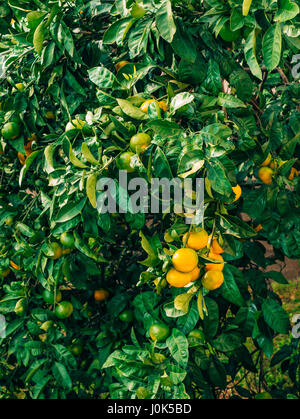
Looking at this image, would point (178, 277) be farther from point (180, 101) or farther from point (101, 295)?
point (101, 295)

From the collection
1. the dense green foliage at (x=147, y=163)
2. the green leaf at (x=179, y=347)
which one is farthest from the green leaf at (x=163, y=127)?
the green leaf at (x=179, y=347)

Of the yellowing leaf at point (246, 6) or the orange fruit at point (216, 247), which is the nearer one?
the yellowing leaf at point (246, 6)

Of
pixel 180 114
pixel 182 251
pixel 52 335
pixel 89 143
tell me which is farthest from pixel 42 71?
pixel 52 335

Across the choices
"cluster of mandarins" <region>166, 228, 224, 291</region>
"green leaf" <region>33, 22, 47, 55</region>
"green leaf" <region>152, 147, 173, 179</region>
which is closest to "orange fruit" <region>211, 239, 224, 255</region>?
"cluster of mandarins" <region>166, 228, 224, 291</region>

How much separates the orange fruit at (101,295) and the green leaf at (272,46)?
1304 mm

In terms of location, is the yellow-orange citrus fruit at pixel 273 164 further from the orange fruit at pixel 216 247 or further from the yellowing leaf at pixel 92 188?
the yellowing leaf at pixel 92 188

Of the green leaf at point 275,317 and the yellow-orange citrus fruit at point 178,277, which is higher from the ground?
the yellow-orange citrus fruit at point 178,277

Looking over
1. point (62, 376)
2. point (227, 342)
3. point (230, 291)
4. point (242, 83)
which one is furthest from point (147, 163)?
point (62, 376)

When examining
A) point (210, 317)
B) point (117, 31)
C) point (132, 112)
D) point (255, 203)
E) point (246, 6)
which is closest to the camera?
point (246, 6)

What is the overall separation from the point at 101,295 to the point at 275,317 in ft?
2.73

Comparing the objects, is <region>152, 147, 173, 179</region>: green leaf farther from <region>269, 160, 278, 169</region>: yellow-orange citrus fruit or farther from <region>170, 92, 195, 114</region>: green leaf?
<region>269, 160, 278, 169</region>: yellow-orange citrus fruit

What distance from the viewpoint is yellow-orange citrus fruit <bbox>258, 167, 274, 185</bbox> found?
1.38 m

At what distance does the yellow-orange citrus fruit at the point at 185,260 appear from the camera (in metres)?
0.98

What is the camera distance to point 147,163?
1050 mm
